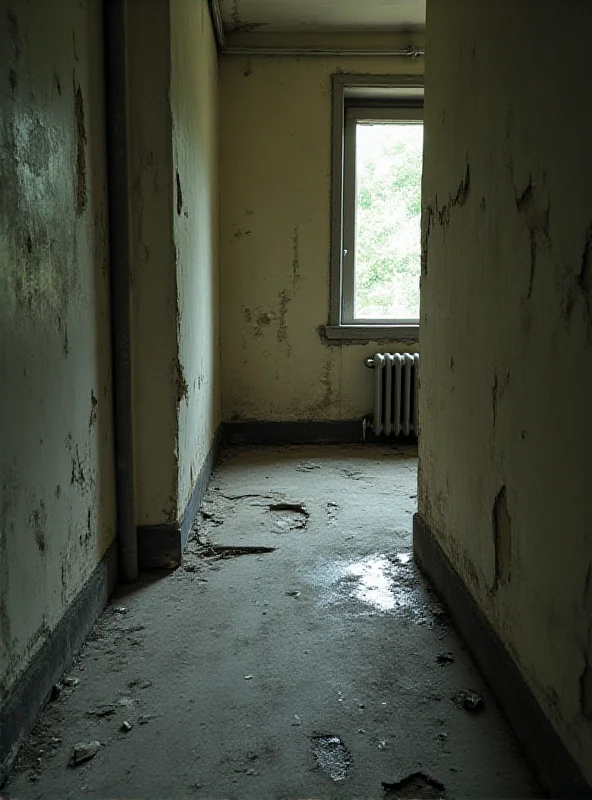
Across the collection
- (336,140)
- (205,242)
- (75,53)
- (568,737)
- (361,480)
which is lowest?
(361,480)

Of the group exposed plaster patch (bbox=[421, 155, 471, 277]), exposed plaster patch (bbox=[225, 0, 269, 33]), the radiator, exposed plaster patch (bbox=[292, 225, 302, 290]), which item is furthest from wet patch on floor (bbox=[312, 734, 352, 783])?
exposed plaster patch (bbox=[225, 0, 269, 33])

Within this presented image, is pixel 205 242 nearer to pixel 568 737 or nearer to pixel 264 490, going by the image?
pixel 264 490

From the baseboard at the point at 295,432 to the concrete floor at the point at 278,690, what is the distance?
1938 millimetres

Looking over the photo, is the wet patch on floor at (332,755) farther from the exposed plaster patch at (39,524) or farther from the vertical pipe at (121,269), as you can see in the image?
the vertical pipe at (121,269)

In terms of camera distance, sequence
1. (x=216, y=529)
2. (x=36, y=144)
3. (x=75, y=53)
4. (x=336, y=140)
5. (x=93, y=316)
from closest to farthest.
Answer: (x=36, y=144) < (x=75, y=53) < (x=93, y=316) < (x=216, y=529) < (x=336, y=140)

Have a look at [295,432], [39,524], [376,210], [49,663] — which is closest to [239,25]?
[376,210]

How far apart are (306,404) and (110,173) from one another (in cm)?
280

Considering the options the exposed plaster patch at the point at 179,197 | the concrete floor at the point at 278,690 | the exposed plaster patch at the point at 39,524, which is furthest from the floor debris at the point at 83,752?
the exposed plaster patch at the point at 179,197

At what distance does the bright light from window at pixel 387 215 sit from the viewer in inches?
194

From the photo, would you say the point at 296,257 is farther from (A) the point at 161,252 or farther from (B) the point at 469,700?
(B) the point at 469,700

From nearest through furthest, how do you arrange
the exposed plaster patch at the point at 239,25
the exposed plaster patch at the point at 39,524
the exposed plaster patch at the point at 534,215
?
the exposed plaster patch at the point at 534,215 → the exposed plaster patch at the point at 39,524 → the exposed plaster patch at the point at 239,25

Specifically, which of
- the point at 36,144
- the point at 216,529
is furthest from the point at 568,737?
the point at 216,529

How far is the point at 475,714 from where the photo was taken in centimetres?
171

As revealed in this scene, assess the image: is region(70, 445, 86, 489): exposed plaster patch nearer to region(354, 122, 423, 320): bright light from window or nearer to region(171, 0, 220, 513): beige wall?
region(171, 0, 220, 513): beige wall
